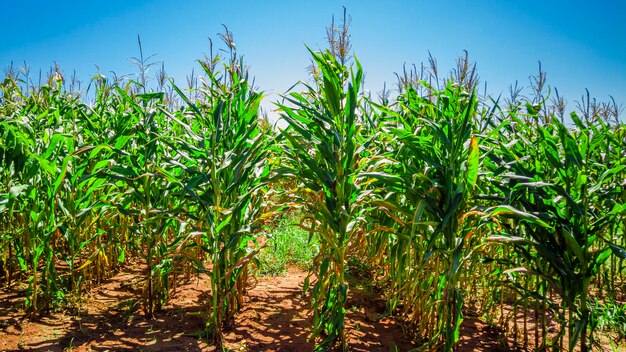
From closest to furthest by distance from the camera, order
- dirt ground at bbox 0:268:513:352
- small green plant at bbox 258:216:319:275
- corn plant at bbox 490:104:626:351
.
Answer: corn plant at bbox 490:104:626:351, dirt ground at bbox 0:268:513:352, small green plant at bbox 258:216:319:275

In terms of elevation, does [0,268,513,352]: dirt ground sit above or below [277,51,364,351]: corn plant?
below

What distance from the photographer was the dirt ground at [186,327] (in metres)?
2.56

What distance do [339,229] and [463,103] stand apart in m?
1.11

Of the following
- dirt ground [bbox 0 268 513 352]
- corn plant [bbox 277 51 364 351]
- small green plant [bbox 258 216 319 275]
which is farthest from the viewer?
small green plant [bbox 258 216 319 275]

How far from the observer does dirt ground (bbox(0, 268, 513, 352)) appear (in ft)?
8.40

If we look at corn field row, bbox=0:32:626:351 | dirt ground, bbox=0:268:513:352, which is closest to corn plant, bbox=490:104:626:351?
corn field row, bbox=0:32:626:351

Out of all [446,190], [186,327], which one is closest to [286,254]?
[186,327]

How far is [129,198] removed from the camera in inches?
113

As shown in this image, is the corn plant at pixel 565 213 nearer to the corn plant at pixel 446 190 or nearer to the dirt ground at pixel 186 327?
the corn plant at pixel 446 190

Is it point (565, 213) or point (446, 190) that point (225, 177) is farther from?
point (565, 213)

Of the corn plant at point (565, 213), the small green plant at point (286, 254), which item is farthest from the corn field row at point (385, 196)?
the small green plant at point (286, 254)

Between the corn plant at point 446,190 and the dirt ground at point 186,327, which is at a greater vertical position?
the corn plant at point 446,190

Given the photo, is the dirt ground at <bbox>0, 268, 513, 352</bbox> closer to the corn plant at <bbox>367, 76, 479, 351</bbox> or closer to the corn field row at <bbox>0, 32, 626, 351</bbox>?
the corn field row at <bbox>0, 32, 626, 351</bbox>

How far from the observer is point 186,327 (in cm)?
280
